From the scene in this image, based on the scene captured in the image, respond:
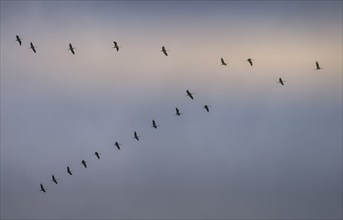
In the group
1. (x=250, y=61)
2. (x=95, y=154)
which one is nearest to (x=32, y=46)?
(x=95, y=154)

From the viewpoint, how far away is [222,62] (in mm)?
187375

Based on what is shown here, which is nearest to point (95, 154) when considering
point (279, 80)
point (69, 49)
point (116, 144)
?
point (116, 144)

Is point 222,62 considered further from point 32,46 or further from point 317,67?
point 32,46

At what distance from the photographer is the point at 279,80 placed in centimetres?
18750

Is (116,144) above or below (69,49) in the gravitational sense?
below

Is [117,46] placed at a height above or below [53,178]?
above

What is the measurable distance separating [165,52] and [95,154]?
18.2 m

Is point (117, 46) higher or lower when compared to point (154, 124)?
higher

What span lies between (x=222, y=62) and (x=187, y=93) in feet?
20.6

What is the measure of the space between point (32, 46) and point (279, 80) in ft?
110

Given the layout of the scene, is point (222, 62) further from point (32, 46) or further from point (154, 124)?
point (32, 46)

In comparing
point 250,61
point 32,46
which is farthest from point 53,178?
point 250,61

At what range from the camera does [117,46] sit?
190m

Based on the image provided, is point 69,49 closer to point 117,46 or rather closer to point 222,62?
point 117,46
